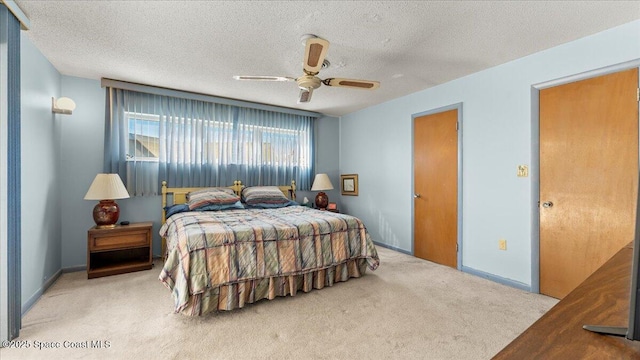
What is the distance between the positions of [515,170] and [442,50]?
4.82 ft

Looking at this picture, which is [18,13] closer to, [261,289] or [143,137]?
[143,137]

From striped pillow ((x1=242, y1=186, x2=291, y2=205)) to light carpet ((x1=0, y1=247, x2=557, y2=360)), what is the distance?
1663 mm

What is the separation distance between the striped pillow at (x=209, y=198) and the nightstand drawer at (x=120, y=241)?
645 mm

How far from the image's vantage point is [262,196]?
4270mm

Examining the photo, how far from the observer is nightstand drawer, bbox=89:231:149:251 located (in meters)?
3.17

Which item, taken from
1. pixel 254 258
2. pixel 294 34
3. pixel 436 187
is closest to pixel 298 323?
pixel 254 258

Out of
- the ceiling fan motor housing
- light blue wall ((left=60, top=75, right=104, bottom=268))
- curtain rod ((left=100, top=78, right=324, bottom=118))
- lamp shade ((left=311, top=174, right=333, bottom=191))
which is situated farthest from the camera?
lamp shade ((left=311, top=174, right=333, bottom=191))

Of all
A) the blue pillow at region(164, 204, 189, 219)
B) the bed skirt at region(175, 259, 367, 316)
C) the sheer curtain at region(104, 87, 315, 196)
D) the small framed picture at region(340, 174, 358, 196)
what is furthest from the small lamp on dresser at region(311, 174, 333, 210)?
the blue pillow at region(164, 204, 189, 219)

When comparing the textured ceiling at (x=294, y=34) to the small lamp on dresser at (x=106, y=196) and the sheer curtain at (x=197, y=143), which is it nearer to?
the sheer curtain at (x=197, y=143)

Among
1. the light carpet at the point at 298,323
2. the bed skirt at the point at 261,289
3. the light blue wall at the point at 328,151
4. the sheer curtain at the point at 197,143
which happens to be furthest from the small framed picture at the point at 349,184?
the light carpet at the point at 298,323

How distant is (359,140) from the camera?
516 centimetres

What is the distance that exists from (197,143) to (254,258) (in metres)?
2.46

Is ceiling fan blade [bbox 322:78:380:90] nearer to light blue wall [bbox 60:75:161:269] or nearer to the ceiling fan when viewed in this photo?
the ceiling fan

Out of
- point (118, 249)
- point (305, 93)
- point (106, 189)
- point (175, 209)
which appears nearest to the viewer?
point (305, 93)
